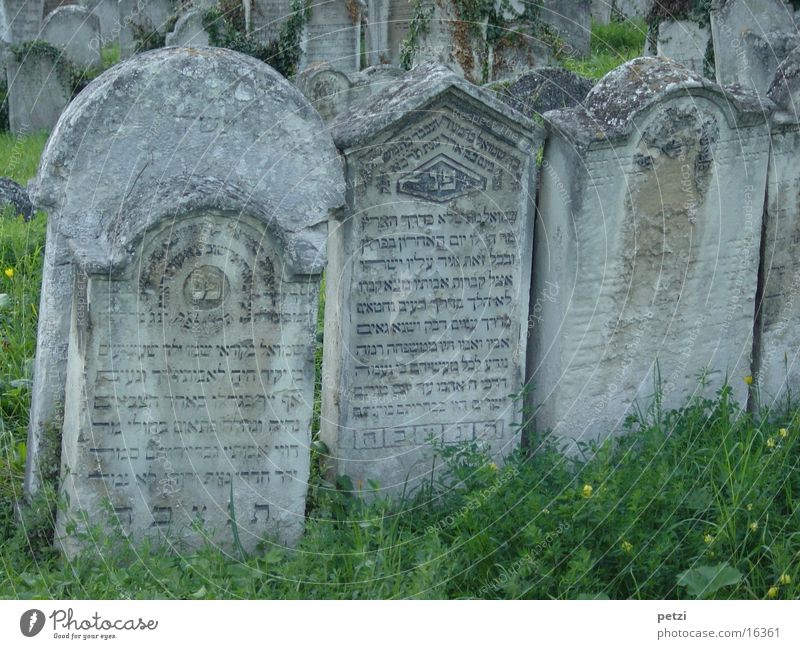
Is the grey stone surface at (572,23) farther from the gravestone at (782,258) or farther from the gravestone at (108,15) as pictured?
the gravestone at (782,258)

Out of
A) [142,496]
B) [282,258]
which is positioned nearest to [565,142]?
[282,258]

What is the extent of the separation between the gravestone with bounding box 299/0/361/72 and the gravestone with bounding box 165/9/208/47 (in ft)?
6.41

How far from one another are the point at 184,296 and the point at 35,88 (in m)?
11.2

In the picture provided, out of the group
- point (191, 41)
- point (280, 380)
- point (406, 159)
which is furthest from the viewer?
point (191, 41)

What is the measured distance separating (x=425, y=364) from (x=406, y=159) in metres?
1.00

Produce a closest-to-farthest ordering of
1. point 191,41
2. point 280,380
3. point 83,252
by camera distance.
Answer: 1. point 83,252
2. point 280,380
3. point 191,41

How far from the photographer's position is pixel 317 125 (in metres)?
4.99

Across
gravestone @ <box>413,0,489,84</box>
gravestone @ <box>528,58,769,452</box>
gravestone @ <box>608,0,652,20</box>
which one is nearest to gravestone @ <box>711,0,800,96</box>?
gravestone @ <box>413,0,489,84</box>

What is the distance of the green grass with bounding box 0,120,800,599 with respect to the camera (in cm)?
448

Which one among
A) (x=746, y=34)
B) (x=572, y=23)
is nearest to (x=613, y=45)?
(x=572, y=23)

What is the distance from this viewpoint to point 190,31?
51.8ft

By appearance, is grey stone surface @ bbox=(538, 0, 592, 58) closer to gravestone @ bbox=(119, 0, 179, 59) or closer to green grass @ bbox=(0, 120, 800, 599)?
gravestone @ bbox=(119, 0, 179, 59)

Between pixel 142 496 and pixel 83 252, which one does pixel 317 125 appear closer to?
pixel 83 252
